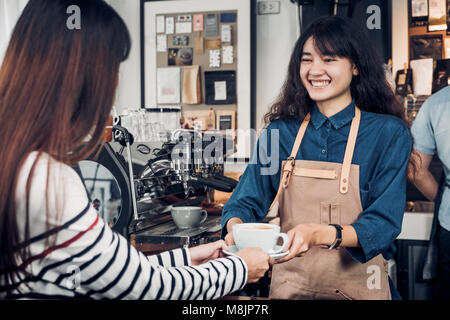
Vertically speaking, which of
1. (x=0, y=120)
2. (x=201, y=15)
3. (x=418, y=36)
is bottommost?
(x=0, y=120)

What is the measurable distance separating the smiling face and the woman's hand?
31 cm

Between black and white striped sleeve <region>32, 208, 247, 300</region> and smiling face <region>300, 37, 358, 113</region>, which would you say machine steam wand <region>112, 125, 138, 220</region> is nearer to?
smiling face <region>300, 37, 358, 113</region>

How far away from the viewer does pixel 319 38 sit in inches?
40.7

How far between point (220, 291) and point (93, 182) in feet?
2.12

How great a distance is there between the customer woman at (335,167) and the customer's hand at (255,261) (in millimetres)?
148

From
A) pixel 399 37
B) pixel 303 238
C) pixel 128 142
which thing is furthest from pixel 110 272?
pixel 399 37

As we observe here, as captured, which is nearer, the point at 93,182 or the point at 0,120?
the point at 0,120

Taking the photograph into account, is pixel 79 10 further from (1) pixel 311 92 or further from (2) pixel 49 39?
(1) pixel 311 92

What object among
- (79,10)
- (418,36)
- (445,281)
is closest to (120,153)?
(79,10)

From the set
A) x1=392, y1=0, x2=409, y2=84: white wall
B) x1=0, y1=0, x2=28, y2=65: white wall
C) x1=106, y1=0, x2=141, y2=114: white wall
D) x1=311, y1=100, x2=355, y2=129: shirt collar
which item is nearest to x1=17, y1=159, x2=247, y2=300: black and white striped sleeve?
x1=311, y1=100, x2=355, y2=129: shirt collar

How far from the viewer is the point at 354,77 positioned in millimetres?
1084

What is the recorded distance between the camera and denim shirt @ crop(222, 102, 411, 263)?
921 millimetres

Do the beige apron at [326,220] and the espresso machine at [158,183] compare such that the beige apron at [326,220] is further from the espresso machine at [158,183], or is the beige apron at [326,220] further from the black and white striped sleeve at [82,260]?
the black and white striped sleeve at [82,260]

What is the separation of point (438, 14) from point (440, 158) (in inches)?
33.1
